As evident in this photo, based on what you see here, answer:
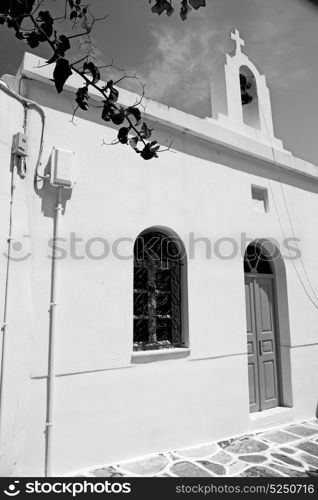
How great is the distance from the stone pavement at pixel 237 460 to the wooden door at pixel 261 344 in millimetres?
686

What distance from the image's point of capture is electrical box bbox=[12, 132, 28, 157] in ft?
12.4

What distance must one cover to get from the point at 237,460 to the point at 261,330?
7.22 ft

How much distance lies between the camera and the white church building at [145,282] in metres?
3.72

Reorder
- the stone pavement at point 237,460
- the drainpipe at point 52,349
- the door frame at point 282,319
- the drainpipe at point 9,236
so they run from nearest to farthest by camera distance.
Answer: the drainpipe at point 9,236 → the drainpipe at point 52,349 → the stone pavement at point 237,460 → the door frame at point 282,319

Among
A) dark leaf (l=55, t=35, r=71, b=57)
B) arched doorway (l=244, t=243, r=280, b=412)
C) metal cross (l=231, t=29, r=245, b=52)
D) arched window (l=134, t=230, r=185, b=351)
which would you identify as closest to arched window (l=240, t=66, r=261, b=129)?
metal cross (l=231, t=29, r=245, b=52)

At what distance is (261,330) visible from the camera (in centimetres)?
596

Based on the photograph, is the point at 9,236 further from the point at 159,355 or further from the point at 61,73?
the point at 61,73

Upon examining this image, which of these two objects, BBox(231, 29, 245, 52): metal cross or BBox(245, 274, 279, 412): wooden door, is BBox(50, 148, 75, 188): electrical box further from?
BBox(231, 29, 245, 52): metal cross

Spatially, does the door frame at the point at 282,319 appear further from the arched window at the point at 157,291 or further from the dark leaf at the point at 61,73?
the dark leaf at the point at 61,73

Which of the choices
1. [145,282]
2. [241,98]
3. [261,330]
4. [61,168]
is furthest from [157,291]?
[241,98]

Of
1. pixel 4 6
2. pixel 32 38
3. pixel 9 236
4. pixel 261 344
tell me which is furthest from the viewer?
pixel 261 344

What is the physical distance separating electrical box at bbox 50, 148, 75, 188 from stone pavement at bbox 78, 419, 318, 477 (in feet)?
10.6

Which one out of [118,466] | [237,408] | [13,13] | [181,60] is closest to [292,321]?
[237,408]

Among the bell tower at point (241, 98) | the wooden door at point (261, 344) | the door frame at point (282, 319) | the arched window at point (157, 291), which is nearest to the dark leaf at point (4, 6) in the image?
the arched window at point (157, 291)
